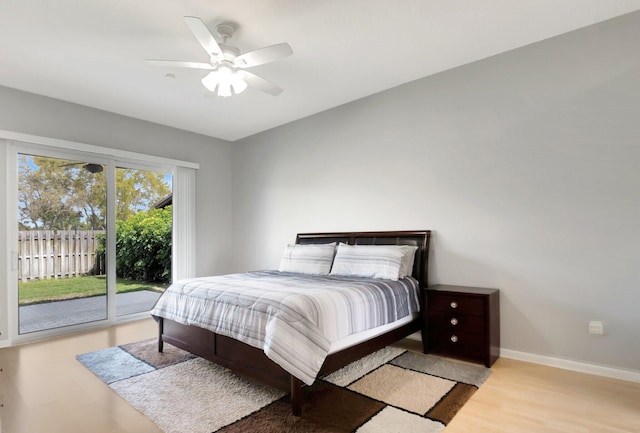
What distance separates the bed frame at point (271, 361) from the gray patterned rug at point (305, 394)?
140 mm

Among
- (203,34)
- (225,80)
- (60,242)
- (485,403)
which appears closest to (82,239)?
(60,242)

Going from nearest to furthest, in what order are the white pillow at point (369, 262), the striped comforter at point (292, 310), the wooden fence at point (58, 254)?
the striped comforter at point (292, 310), the white pillow at point (369, 262), the wooden fence at point (58, 254)

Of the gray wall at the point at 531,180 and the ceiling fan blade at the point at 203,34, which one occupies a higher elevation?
the ceiling fan blade at the point at 203,34

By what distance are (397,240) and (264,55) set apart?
90.3 inches

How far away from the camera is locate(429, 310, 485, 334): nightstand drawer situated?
9.41 ft

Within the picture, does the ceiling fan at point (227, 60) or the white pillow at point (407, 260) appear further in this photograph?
the white pillow at point (407, 260)

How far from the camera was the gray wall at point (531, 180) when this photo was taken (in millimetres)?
2621

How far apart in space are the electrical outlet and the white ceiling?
2.37 meters

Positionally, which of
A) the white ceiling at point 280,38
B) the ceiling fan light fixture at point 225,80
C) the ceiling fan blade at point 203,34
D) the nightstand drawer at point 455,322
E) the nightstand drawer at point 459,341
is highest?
the white ceiling at point 280,38

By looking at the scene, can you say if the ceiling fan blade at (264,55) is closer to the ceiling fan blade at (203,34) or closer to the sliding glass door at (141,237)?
the ceiling fan blade at (203,34)

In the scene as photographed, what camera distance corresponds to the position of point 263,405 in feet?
7.27

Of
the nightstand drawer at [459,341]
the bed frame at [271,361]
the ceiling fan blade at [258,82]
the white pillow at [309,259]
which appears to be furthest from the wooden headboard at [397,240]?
the ceiling fan blade at [258,82]

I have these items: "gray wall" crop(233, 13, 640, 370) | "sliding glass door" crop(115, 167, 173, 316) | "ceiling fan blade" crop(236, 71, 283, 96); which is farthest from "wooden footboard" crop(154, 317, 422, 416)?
"ceiling fan blade" crop(236, 71, 283, 96)

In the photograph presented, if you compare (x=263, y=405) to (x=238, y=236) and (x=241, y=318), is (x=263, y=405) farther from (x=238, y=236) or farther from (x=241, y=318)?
(x=238, y=236)
